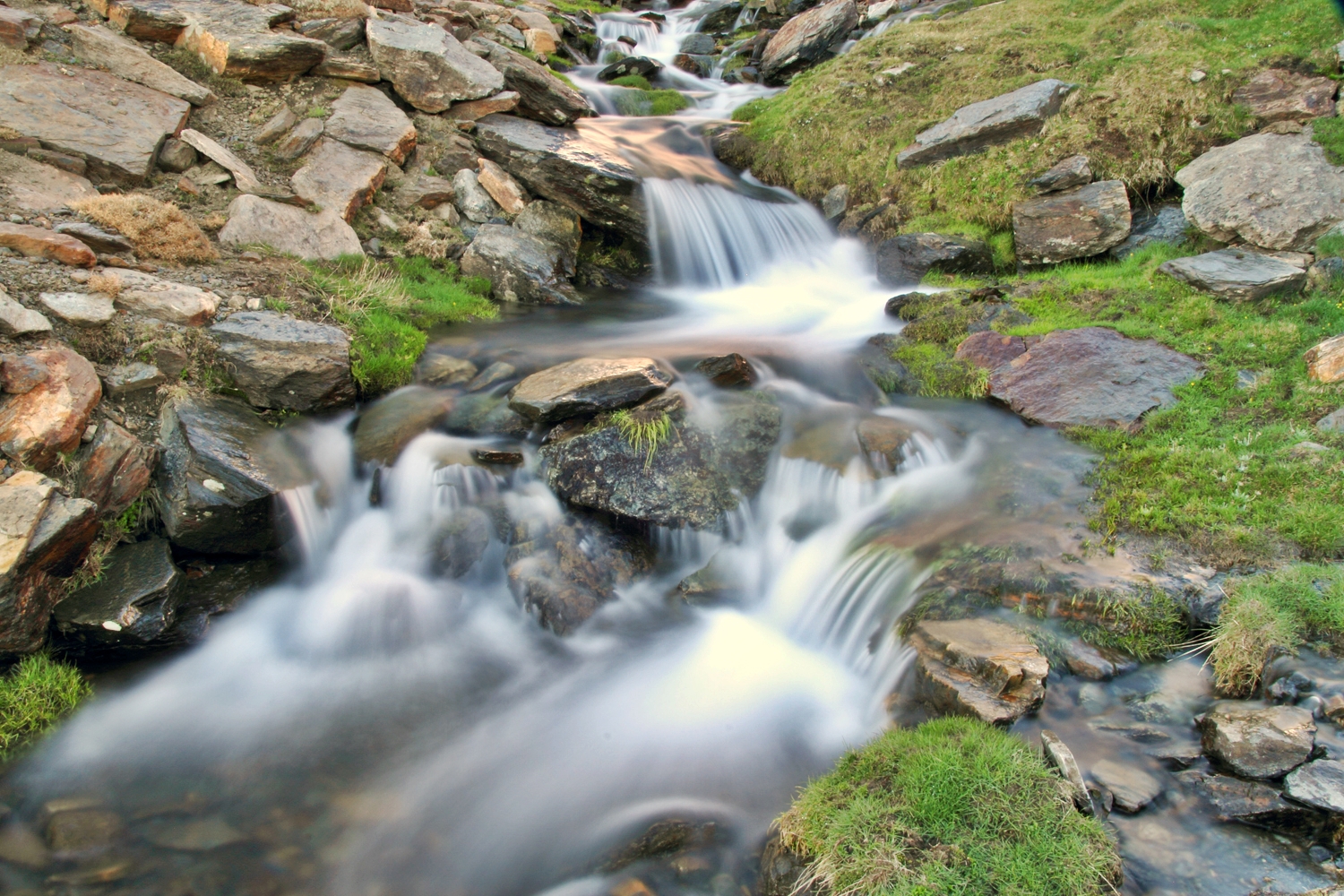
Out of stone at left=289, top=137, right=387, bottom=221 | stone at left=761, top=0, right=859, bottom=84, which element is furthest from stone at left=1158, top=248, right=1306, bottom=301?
stone at left=761, top=0, right=859, bottom=84

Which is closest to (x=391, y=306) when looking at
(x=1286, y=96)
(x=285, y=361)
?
(x=285, y=361)

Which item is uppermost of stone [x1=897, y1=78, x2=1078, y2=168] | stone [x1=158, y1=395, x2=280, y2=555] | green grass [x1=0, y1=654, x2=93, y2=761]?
stone [x1=897, y1=78, x2=1078, y2=168]

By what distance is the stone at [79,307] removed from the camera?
653 cm

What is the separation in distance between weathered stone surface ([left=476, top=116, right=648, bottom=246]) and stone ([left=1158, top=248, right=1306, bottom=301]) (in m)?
7.96

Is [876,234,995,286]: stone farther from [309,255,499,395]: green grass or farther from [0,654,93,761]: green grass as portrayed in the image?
[0,654,93,761]: green grass

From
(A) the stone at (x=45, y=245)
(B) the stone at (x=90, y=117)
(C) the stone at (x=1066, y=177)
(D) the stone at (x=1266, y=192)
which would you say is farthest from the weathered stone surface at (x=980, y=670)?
(B) the stone at (x=90, y=117)

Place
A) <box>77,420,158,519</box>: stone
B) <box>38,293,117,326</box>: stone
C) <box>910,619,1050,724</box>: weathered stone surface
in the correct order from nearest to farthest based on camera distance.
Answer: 1. <box>910,619,1050,724</box>: weathered stone surface
2. <box>77,420,158,519</box>: stone
3. <box>38,293,117,326</box>: stone

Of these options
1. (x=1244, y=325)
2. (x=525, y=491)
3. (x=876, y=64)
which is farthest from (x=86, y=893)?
(x=876, y=64)

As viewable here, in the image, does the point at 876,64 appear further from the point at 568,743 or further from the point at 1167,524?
the point at 568,743

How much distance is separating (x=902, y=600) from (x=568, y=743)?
9.50ft

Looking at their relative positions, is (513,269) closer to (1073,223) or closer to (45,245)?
(45,245)

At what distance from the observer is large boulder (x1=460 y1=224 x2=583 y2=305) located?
1138cm

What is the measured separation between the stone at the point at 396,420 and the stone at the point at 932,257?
7.31 metres

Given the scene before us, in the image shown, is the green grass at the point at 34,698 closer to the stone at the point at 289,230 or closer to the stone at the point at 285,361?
the stone at the point at 285,361
